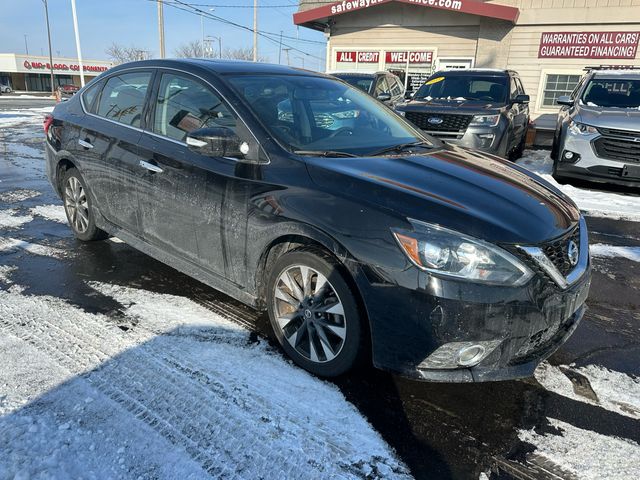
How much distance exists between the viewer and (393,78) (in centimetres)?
1222

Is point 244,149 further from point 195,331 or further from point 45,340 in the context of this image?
point 45,340

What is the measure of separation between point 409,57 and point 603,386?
1659 centimetres

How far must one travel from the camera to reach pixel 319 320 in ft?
8.87

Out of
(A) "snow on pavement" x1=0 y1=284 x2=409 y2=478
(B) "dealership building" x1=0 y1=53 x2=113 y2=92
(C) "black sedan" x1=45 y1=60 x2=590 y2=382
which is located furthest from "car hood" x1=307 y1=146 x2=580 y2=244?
(B) "dealership building" x1=0 y1=53 x2=113 y2=92

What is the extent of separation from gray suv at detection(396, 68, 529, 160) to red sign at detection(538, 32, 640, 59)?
19.6ft

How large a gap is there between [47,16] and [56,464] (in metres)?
69.0

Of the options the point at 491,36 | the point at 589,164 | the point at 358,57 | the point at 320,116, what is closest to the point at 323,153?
the point at 320,116

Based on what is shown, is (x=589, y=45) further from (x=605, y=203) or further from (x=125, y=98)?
(x=125, y=98)

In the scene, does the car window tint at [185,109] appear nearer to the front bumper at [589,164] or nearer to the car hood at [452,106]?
the car hood at [452,106]

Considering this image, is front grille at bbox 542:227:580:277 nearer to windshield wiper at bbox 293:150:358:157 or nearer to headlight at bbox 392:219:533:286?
headlight at bbox 392:219:533:286

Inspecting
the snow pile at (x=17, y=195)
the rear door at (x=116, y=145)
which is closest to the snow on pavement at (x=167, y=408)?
the rear door at (x=116, y=145)

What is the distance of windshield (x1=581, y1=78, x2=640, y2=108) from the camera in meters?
8.31

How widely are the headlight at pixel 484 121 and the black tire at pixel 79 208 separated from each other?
20.8 feet

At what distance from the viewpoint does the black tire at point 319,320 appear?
2531 millimetres
